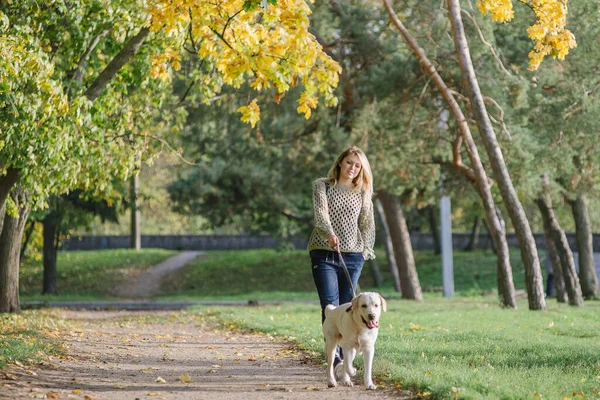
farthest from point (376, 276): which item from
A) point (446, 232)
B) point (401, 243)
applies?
point (401, 243)

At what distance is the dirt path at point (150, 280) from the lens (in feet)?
123

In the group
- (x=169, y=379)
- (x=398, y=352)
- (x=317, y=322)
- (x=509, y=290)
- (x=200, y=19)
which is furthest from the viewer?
(x=509, y=290)

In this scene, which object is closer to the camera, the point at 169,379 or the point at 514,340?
the point at 169,379

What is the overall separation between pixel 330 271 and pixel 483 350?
2718 mm

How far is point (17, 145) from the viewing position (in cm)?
1319

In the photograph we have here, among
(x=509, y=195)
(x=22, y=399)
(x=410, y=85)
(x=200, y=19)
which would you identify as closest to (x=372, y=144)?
(x=410, y=85)

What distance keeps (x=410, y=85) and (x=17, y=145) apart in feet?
34.8

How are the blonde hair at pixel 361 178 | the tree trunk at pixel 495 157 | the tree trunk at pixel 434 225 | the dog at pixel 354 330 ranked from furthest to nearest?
the tree trunk at pixel 434 225, the tree trunk at pixel 495 157, the blonde hair at pixel 361 178, the dog at pixel 354 330

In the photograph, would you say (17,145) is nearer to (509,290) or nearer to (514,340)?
(514,340)

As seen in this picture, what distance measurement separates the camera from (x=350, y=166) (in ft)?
28.1

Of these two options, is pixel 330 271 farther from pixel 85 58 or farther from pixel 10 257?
pixel 10 257

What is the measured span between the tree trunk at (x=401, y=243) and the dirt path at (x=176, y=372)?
39.3ft

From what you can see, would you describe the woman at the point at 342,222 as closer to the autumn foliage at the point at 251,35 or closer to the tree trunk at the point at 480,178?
the autumn foliage at the point at 251,35

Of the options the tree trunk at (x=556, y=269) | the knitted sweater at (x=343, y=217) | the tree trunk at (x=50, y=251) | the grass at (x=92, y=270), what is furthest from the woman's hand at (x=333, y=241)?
the grass at (x=92, y=270)
